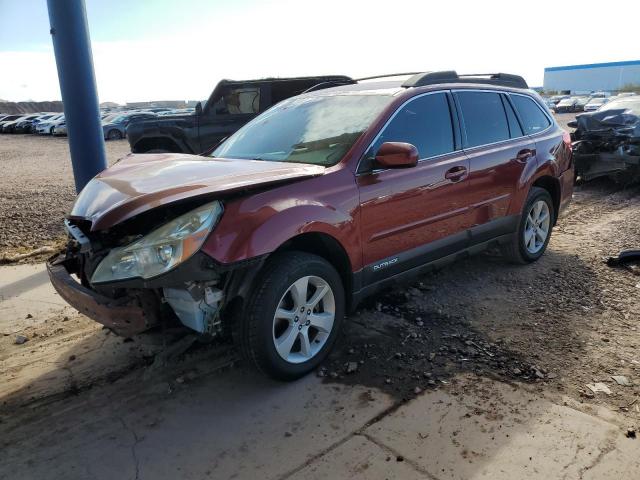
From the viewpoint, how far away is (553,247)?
6.02m

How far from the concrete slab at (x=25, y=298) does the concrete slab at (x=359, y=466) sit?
294cm

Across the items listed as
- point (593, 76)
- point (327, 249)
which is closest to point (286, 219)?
point (327, 249)

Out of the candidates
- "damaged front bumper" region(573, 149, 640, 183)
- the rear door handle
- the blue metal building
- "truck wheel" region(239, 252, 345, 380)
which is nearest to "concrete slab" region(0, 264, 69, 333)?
"truck wheel" region(239, 252, 345, 380)

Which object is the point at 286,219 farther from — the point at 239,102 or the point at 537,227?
the point at 239,102

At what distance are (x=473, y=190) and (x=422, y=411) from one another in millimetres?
2109

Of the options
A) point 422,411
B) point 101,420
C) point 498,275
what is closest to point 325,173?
point 422,411

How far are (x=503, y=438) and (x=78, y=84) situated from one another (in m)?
5.74

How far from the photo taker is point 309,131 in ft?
13.2

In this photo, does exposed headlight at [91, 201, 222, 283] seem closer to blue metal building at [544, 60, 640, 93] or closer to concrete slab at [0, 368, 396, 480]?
concrete slab at [0, 368, 396, 480]

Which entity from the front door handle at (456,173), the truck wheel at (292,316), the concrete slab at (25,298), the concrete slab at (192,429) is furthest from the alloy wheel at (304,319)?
the concrete slab at (25,298)

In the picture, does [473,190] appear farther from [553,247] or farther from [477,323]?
[553,247]

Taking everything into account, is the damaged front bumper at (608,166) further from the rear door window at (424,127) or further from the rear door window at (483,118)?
the rear door window at (424,127)

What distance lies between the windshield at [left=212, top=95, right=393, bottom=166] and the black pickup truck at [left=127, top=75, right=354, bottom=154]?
5038 millimetres

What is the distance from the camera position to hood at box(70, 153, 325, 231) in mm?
2874
